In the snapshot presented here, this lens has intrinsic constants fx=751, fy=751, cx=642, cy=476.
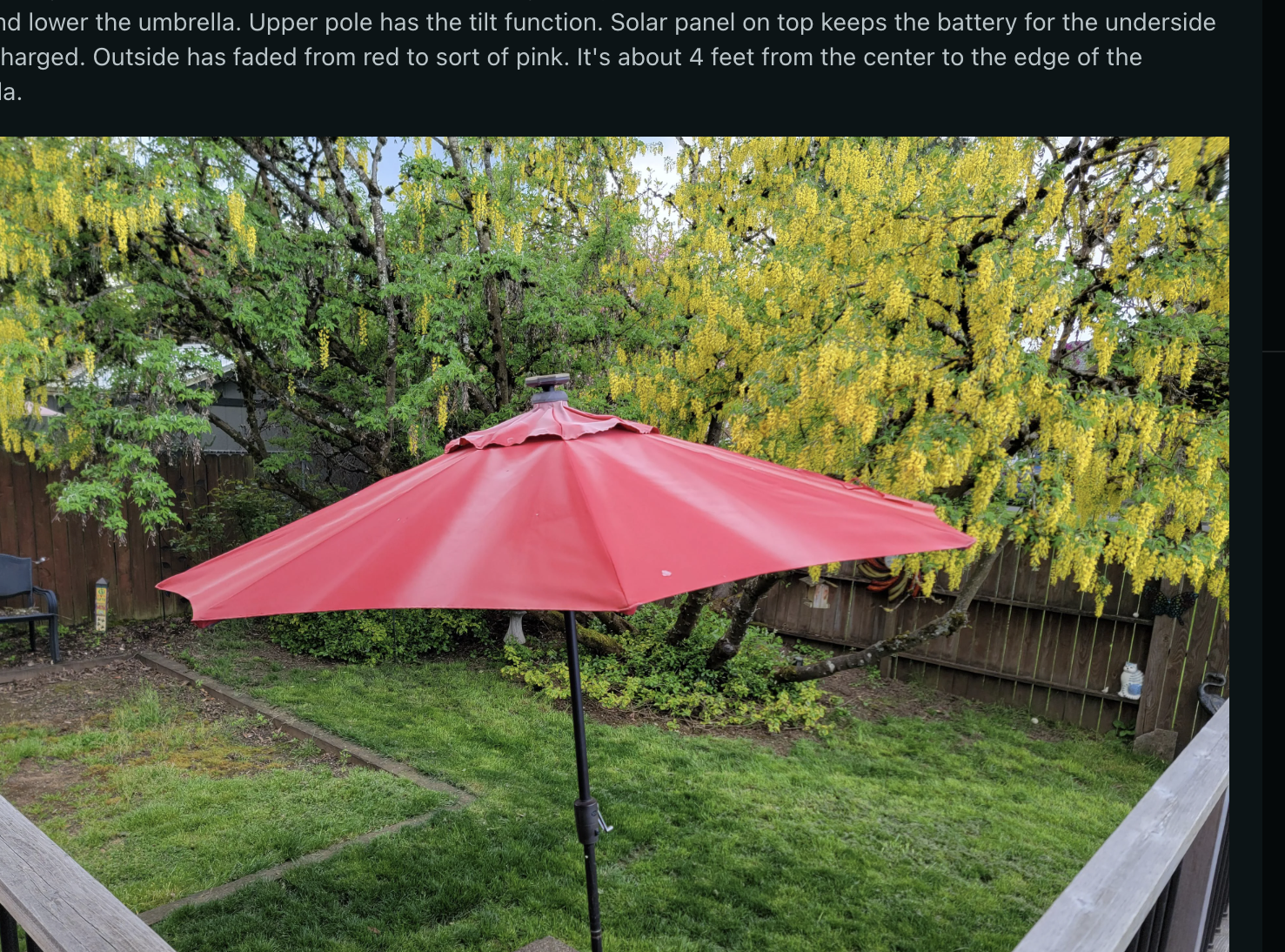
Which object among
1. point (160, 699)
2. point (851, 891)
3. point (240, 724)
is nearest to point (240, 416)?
point (160, 699)

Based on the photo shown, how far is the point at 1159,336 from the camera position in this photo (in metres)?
4.22

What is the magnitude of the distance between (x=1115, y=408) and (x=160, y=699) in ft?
22.1

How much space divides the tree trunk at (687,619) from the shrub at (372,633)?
202cm

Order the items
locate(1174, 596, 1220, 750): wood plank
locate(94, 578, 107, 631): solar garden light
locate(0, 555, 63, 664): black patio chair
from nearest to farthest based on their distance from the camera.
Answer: locate(1174, 596, 1220, 750): wood plank < locate(0, 555, 63, 664): black patio chair < locate(94, 578, 107, 631): solar garden light

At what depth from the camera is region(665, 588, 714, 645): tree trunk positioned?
21.2 ft

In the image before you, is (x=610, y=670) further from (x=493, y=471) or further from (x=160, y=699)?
(x=493, y=471)

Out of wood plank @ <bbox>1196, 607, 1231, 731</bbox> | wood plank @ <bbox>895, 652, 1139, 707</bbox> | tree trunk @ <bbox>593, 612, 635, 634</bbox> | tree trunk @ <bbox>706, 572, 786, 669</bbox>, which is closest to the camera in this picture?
wood plank @ <bbox>1196, 607, 1231, 731</bbox>

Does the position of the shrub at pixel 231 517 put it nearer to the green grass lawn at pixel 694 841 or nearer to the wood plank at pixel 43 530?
the wood plank at pixel 43 530

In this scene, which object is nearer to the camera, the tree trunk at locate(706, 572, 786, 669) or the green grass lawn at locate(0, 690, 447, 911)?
the green grass lawn at locate(0, 690, 447, 911)

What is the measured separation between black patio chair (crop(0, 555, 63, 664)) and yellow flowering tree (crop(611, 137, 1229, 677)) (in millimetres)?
5981

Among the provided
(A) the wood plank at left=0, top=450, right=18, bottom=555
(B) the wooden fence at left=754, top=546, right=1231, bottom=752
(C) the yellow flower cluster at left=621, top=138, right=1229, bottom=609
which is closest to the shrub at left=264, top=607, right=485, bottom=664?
(A) the wood plank at left=0, top=450, right=18, bottom=555

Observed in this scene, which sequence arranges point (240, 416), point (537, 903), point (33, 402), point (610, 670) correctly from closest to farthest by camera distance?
point (537, 903) → point (33, 402) → point (610, 670) → point (240, 416)

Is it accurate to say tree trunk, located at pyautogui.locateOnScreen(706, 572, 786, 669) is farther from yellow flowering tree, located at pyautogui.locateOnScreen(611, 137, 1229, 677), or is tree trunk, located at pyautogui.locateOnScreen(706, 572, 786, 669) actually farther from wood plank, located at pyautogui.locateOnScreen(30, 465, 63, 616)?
wood plank, located at pyautogui.locateOnScreen(30, 465, 63, 616)

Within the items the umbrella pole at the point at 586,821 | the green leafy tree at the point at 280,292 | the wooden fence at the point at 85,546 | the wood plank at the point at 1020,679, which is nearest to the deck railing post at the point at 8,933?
the umbrella pole at the point at 586,821
